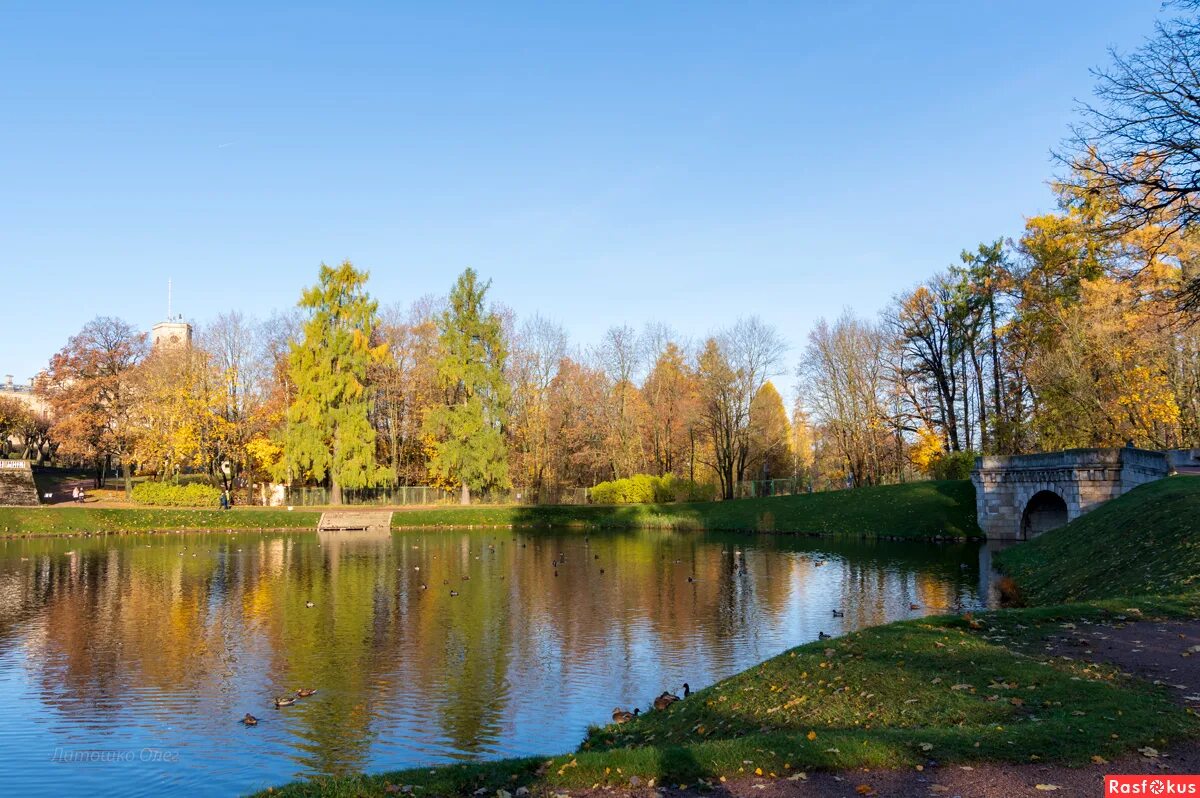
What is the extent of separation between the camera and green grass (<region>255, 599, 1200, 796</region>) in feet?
24.8

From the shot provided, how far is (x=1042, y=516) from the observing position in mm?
40125

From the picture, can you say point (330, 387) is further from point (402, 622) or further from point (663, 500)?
point (402, 622)

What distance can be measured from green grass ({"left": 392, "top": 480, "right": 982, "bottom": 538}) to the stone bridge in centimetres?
219

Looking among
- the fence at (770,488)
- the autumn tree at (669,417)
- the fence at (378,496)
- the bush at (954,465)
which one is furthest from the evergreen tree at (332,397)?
the bush at (954,465)

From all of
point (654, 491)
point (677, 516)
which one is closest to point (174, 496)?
point (654, 491)

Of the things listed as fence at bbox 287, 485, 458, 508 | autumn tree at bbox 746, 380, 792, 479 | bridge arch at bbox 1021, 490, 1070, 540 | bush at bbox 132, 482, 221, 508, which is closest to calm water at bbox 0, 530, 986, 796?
bridge arch at bbox 1021, 490, 1070, 540

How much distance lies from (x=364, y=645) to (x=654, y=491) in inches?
1757

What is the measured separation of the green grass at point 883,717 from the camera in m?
7.56

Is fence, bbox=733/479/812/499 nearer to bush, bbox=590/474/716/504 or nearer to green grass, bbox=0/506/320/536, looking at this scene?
bush, bbox=590/474/716/504

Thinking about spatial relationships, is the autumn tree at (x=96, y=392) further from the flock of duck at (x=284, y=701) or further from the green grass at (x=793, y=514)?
the flock of duck at (x=284, y=701)

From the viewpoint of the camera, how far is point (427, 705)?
13727 millimetres

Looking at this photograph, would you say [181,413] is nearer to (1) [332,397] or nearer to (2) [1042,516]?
(1) [332,397]

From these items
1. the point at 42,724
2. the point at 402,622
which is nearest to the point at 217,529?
the point at 402,622

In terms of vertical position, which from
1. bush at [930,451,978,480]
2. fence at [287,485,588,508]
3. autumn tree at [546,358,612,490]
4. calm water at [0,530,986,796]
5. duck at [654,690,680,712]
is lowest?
calm water at [0,530,986,796]
